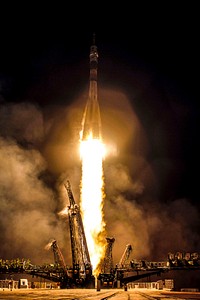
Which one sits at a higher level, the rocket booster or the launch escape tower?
the rocket booster

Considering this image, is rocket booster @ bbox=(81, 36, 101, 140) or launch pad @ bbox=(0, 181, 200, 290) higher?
rocket booster @ bbox=(81, 36, 101, 140)

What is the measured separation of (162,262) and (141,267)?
662 centimetres

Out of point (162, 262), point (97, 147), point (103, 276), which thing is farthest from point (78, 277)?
point (97, 147)

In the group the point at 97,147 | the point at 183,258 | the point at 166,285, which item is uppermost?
the point at 97,147

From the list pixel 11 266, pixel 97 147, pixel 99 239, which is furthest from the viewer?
pixel 11 266

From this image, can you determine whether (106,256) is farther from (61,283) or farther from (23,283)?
(23,283)

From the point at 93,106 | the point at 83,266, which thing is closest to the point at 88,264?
the point at 83,266

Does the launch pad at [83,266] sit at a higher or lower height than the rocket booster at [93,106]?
lower

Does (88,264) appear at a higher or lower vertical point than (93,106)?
lower

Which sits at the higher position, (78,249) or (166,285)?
(78,249)

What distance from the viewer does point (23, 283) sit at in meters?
122

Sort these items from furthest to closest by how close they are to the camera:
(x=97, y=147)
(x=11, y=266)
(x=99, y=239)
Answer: (x=11, y=266), (x=99, y=239), (x=97, y=147)

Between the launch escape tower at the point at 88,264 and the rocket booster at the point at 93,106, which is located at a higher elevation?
the rocket booster at the point at 93,106

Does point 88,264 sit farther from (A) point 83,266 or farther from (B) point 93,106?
(B) point 93,106
